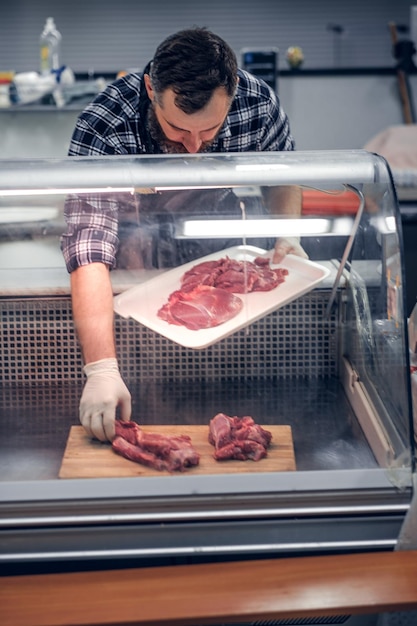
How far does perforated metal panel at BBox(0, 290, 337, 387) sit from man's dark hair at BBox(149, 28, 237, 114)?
2.06 feet

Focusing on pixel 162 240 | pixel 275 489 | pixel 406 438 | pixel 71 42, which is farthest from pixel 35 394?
pixel 71 42

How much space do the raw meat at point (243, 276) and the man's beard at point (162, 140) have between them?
37 centimetres

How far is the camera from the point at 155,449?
5.96 ft

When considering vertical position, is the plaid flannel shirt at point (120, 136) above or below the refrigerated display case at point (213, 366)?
above

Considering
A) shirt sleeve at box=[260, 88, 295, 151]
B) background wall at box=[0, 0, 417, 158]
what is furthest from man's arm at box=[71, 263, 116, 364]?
background wall at box=[0, 0, 417, 158]

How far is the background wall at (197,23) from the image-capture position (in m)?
6.94

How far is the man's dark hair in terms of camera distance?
6.65ft

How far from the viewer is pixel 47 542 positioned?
1.66 meters

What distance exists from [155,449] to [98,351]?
36 centimetres

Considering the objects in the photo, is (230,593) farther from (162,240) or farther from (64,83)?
(64,83)

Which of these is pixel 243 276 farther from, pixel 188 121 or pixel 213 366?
pixel 188 121

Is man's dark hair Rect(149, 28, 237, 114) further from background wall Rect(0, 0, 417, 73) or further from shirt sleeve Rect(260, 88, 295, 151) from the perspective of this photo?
background wall Rect(0, 0, 417, 73)

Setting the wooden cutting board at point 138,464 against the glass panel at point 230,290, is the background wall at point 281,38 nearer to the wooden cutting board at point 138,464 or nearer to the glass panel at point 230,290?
the glass panel at point 230,290

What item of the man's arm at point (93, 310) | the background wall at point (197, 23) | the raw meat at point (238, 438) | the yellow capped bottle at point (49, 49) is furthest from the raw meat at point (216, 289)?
the background wall at point (197, 23)
